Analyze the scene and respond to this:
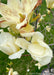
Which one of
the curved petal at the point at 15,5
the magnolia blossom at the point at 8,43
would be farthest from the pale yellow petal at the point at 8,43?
the curved petal at the point at 15,5

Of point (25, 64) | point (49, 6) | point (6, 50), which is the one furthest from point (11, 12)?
point (25, 64)

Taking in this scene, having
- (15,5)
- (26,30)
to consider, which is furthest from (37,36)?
(15,5)

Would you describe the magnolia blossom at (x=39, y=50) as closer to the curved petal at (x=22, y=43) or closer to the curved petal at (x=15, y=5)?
the curved petal at (x=22, y=43)

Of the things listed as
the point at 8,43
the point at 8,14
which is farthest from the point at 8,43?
the point at 8,14

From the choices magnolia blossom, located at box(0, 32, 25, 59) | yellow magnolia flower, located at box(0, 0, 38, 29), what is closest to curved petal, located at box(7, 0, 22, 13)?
yellow magnolia flower, located at box(0, 0, 38, 29)

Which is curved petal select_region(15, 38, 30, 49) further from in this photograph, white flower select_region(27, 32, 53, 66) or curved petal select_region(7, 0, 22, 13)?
curved petal select_region(7, 0, 22, 13)

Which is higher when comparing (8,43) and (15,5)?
(15,5)

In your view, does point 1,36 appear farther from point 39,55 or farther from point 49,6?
point 49,6

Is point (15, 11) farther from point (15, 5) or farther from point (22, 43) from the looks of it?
point (22, 43)
